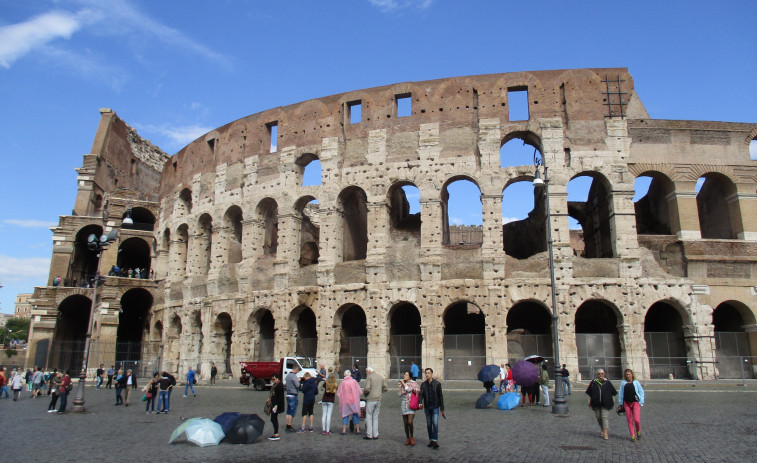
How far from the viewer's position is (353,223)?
91.9 ft

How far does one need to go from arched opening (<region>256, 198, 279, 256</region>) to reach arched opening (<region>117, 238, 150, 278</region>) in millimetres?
9896

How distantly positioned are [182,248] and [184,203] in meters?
2.78

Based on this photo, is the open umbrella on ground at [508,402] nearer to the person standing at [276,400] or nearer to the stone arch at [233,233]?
the person standing at [276,400]

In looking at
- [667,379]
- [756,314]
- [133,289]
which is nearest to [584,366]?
[667,379]

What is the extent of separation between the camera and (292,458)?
8.01 metres

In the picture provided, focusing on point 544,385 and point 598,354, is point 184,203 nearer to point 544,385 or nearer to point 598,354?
point 598,354

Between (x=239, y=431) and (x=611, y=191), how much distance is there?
63.5 feet

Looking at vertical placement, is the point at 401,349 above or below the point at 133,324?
below

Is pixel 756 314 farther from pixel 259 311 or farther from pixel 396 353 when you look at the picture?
pixel 259 311

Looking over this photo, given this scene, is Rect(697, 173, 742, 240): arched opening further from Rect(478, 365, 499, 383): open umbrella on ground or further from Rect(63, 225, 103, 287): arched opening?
Rect(63, 225, 103, 287): arched opening

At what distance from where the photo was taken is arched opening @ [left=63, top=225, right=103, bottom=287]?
35688 millimetres

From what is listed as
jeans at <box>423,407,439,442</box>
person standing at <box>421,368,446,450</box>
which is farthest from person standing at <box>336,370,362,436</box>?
jeans at <box>423,407,439,442</box>

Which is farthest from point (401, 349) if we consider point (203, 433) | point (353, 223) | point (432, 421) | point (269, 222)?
point (203, 433)

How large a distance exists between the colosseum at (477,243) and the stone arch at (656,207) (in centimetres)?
10
